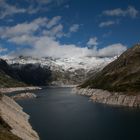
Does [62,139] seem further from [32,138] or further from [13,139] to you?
[13,139]

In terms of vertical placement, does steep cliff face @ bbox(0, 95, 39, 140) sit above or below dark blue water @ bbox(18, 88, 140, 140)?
above

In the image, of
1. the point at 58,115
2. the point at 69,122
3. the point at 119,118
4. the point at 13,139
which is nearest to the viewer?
the point at 13,139

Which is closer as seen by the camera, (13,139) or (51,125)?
(13,139)

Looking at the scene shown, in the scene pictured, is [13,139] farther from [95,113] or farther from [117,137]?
[95,113]

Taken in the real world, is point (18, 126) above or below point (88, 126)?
above

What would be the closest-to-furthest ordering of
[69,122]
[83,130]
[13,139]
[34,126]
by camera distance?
1. [13,139]
2. [83,130]
3. [34,126]
4. [69,122]

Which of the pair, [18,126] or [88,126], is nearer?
[18,126]

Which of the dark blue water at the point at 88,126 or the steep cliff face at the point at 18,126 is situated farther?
the dark blue water at the point at 88,126

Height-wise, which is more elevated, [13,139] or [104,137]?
[13,139]

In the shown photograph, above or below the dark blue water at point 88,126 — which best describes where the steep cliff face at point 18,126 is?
above

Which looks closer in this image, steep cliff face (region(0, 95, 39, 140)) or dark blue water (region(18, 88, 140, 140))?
steep cliff face (region(0, 95, 39, 140))

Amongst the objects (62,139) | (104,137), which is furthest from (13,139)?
(104,137)
